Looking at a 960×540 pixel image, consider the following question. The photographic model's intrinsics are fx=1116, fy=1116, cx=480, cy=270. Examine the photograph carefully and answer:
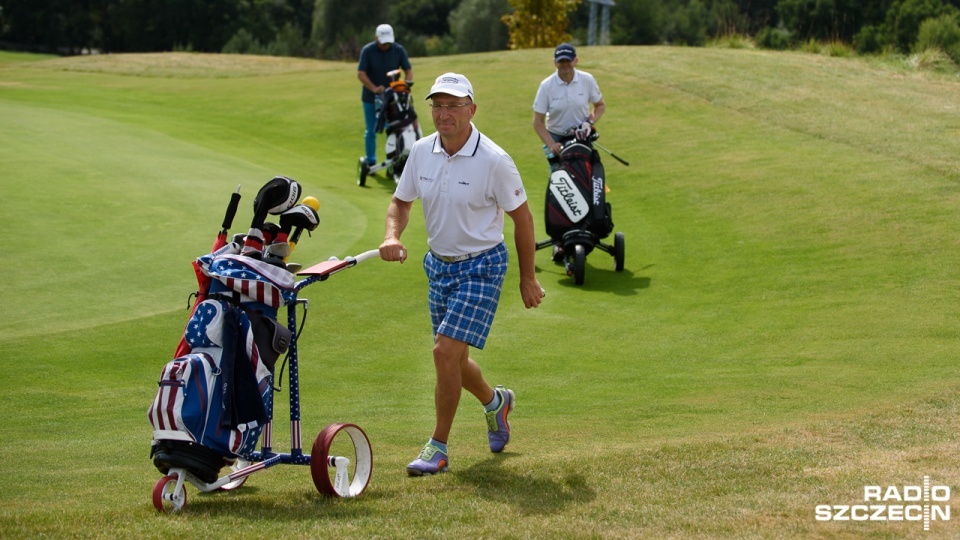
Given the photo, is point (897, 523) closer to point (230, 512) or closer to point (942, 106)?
point (230, 512)

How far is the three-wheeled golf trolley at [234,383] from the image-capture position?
5.15 meters

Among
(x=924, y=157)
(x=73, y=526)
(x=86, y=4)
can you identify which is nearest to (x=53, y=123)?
(x=924, y=157)

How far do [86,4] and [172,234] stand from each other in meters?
75.2

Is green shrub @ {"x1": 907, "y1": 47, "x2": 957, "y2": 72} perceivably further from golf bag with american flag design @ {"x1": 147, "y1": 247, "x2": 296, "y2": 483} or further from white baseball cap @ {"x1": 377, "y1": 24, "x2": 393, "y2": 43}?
golf bag with american flag design @ {"x1": 147, "y1": 247, "x2": 296, "y2": 483}

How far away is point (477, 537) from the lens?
15.6 feet

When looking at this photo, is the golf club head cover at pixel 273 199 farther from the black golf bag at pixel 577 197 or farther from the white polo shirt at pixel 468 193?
the black golf bag at pixel 577 197

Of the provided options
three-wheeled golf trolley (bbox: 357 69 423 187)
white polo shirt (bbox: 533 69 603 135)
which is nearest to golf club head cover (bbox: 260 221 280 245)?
white polo shirt (bbox: 533 69 603 135)

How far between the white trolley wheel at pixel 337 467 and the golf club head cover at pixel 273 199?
1127 millimetres

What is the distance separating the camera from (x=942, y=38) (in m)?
27.1

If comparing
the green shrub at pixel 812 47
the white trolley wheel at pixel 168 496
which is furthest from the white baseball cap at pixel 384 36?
the green shrub at pixel 812 47

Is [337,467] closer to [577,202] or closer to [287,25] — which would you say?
[577,202]

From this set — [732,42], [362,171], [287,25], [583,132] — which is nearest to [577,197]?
[583,132]

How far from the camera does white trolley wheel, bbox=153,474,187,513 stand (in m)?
5.07

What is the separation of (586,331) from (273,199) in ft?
16.0
